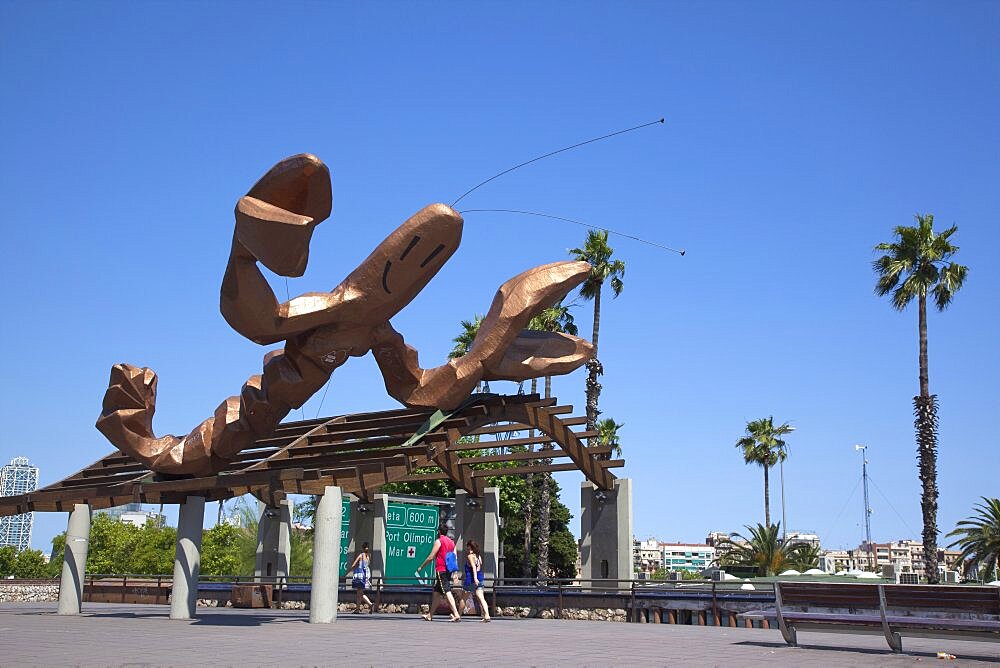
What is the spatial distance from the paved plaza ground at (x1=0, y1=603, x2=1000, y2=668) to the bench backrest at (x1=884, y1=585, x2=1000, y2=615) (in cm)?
56

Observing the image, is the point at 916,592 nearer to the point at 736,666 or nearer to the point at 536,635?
the point at 736,666

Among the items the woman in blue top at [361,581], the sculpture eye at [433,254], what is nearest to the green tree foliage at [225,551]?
the woman in blue top at [361,581]

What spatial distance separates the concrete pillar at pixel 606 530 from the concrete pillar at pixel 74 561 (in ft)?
39.0

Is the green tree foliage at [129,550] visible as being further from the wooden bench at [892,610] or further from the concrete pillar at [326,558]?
the wooden bench at [892,610]

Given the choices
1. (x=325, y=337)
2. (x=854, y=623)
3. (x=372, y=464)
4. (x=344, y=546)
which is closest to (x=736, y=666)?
(x=854, y=623)

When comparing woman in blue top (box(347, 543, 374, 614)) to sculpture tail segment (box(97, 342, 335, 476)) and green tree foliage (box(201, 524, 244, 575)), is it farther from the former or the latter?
green tree foliage (box(201, 524, 244, 575))

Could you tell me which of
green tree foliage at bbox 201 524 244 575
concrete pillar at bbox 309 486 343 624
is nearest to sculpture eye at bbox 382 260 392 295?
concrete pillar at bbox 309 486 343 624

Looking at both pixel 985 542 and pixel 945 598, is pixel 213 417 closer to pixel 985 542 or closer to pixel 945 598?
pixel 945 598

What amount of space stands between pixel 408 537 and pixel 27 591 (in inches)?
472

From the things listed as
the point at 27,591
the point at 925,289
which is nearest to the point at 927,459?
the point at 925,289

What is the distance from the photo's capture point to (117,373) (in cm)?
1783

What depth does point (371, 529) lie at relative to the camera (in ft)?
88.3

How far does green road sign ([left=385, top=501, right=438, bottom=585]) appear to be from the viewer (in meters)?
27.3

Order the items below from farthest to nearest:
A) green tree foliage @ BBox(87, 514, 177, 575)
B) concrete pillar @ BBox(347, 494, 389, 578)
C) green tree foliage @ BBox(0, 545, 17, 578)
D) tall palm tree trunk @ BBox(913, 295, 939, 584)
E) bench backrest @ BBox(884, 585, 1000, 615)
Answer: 1. green tree foliage @ BBox(0, 545, 17, 578)
2. green tree foliage @ BBox(87, 514, 177, 575)
3. tall palm tree trunk @ BBox(913, 295, 939, 584)
4. concrete pillar @ BBox(347, 494, 389, 578)
5. bench backrest @ BBox(884, 585, 1000, 615)
